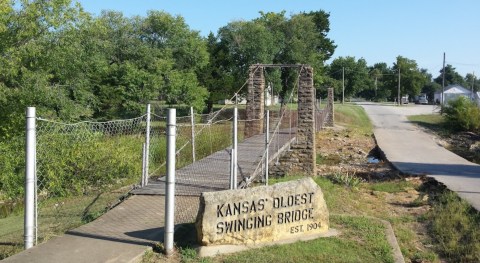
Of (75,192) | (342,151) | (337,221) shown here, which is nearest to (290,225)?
(337,221)

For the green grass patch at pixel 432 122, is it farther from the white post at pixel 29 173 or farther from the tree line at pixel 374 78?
the white post at pixel 29 173

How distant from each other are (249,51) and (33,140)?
30.2 m

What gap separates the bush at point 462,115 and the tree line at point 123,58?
11.0m

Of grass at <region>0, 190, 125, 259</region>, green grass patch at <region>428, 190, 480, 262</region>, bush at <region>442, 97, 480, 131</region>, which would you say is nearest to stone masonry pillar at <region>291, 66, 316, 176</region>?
green grass patch at <region>428, 190, 480, 262</region>

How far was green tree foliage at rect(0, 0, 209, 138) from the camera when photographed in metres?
14.4

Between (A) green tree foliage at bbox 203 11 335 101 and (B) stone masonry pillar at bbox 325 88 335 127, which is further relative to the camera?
(A) green tree foliage at bbox 203 11 335 101

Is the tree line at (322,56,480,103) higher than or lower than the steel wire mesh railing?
higher

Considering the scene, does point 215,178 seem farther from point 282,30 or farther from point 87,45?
point 282,30

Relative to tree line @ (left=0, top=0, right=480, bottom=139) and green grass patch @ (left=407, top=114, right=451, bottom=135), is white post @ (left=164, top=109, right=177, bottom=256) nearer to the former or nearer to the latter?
tree line @ (left=0, top=0, right=480, bottom=139)

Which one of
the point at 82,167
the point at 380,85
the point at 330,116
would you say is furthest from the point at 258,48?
the point at 380,85

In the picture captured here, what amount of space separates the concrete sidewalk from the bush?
1296 inches

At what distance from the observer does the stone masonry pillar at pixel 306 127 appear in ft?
52.4

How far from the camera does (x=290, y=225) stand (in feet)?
20.8

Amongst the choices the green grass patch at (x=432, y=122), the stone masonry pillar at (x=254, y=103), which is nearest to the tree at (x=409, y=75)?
the green grass patch at (x=432, y=122)
